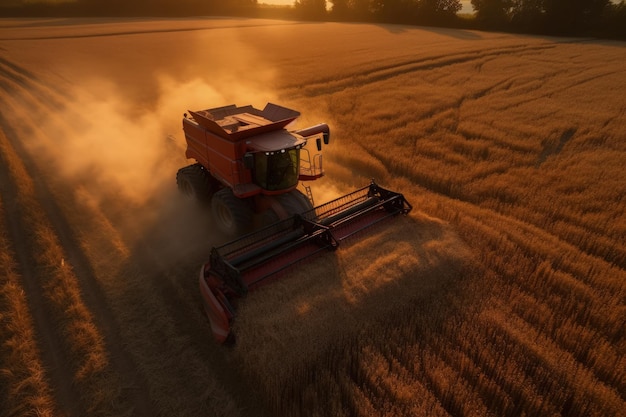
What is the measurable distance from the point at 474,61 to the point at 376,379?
2580 centimetres

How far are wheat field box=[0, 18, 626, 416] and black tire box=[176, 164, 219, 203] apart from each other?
58 centimetres

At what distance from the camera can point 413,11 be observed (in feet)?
165

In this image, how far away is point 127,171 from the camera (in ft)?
33.2

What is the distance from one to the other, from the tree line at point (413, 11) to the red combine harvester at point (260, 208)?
46631 mm

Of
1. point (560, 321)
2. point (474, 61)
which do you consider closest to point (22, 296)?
point (560, 321)

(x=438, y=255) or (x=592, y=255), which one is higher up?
(x=438, y=255)

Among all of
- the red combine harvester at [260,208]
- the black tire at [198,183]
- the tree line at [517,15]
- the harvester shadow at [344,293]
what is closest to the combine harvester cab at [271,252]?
the red combine harvester at [260,208]

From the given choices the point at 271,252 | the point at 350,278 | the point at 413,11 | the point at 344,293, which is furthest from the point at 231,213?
the point at 413,11

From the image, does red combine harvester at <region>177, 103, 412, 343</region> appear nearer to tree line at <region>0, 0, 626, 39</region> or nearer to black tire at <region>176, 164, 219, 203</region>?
black tire at <region>176, 164, 219, 203</region>

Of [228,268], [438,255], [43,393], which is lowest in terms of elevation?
[43,393]

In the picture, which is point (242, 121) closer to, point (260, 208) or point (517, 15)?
point (260, 208)

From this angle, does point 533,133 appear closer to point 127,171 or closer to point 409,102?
point 409,102

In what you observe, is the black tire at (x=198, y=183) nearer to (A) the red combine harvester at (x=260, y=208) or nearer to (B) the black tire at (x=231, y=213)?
(A) the red combine harvester at (x=260, y=208)

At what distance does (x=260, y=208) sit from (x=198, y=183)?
6.25ft
